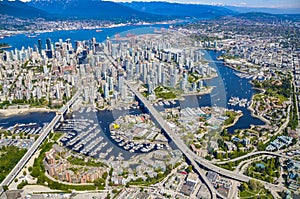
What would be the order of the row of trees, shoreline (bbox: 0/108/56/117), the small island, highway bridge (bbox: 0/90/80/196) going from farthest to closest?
shoreline (bbox: 0/108/56/117)
the small island
the row of trees
highway bridge (bbox: 0/90/80/196)

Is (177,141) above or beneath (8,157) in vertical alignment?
above

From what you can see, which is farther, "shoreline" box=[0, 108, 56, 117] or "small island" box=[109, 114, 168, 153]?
"shoreline" box=[0, 108, 56, 117]

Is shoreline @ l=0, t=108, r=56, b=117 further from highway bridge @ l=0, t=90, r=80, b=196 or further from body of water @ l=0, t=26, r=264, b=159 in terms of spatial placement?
highway bridge @ l=0, t=90, r=80, b=196

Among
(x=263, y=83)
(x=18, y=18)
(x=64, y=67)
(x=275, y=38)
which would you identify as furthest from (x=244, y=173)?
(x=18, y=18)

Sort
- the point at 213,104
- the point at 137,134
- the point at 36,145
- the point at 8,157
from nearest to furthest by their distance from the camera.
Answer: the point at 8,157 → the point at 36,145 → the point at 137,134 → the point at 213,104

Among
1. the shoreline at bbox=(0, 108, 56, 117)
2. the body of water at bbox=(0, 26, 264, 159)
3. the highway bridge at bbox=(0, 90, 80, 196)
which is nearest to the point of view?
the highway bridge at bbox=(0, 90, 80, 196)

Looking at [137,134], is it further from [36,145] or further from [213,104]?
[213,104]

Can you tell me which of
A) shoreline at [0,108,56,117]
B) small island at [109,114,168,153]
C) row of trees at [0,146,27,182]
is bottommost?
row of trees at [0,146,27,182]

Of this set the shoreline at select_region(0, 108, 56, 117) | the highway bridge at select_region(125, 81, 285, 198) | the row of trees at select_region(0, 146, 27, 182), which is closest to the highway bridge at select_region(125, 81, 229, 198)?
the highway bridge at select_region(125, 81, 285, 198)

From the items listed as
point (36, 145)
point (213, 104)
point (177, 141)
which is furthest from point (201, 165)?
point (213, 104)

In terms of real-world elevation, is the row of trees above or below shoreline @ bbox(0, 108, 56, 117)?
below
